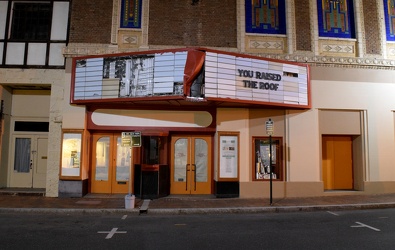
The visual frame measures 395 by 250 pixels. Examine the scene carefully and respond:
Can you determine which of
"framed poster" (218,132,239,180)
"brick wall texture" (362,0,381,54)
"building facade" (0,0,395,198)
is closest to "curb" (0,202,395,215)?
"building facade" (0,0,395,198)

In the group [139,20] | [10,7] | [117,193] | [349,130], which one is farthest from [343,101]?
[10,7]

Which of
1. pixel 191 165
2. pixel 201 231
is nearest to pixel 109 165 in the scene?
pixel 191 165

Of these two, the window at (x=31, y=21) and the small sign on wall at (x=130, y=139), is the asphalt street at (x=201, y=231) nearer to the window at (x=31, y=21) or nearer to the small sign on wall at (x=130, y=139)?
the small sign on wall at (x=130, y=139)

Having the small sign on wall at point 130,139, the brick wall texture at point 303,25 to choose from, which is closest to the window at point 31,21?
the small sign on wall at point 130,139

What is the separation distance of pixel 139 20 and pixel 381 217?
11178 mm

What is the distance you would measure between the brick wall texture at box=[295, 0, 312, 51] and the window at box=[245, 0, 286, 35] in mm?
582

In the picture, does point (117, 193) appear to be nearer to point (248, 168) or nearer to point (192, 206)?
point (192, 206)

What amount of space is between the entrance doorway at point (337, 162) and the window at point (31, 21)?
41.9 ft

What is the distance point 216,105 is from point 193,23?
11.9ft

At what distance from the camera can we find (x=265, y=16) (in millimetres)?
13578

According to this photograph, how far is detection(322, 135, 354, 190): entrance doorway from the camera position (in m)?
13.7

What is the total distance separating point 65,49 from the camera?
12.7 metres

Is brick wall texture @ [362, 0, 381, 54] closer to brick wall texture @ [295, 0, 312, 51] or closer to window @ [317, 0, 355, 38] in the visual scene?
window @ [317, 0, 355, 38]

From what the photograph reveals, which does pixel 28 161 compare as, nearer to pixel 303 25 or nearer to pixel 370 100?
pixel 303 25
